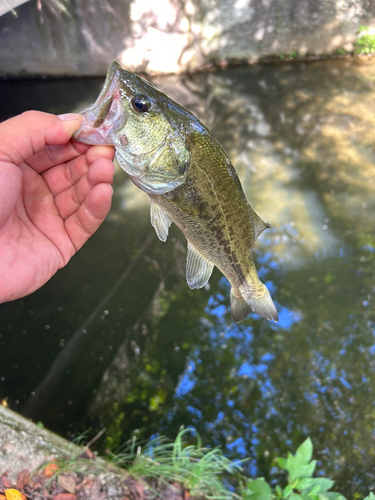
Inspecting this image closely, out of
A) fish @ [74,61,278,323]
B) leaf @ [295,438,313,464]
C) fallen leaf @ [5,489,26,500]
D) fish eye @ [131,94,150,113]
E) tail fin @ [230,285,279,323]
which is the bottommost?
fallen leaf @ [5,489,26,500]

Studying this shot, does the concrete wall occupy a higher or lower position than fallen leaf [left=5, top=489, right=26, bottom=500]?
higher

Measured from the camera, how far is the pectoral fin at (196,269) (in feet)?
6.28

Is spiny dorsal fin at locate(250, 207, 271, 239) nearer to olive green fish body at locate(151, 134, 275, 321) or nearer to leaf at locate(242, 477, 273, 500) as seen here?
olive green fish body at locate(151, 134, 275, 321)

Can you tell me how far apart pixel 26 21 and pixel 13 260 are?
6515 mm

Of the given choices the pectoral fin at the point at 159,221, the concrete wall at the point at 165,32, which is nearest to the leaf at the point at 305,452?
the pectoral fin at the point at 159,221

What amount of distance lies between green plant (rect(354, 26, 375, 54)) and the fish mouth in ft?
23.0

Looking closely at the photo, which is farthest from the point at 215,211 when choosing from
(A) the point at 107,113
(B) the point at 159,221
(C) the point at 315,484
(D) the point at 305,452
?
(C) the point at 315,484

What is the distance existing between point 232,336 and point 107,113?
289cm

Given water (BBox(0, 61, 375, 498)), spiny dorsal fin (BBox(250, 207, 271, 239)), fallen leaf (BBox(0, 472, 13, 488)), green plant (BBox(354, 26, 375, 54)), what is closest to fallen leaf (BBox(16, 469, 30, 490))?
fallen leaf (BBox(0, 472, 13, 488))

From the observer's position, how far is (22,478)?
219 centimetres

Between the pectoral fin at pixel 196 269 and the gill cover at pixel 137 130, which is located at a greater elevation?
the gill cover at pixel 137 130

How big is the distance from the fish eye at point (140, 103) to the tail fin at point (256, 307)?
1.16 m

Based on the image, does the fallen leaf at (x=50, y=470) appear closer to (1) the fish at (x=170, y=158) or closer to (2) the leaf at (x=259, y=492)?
(2) the leaf at (x=259, y=492)

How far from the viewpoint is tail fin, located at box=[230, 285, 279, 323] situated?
1.99 metres
